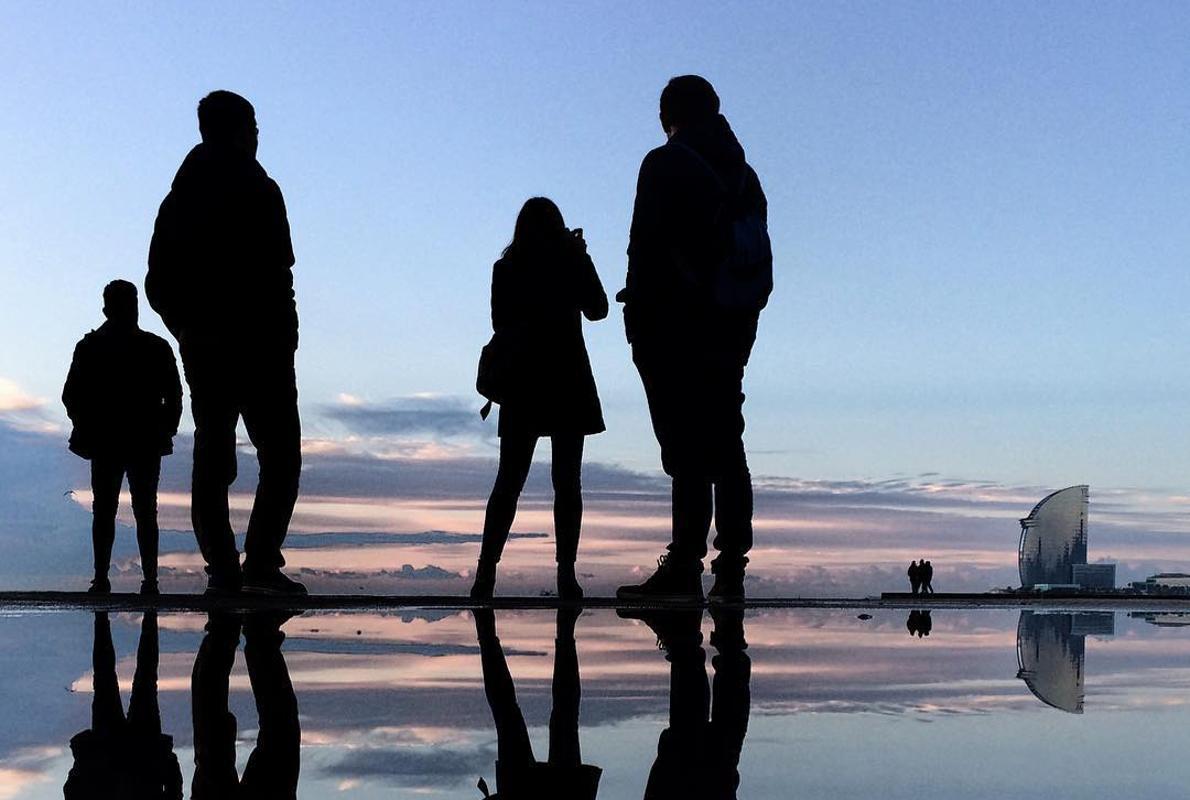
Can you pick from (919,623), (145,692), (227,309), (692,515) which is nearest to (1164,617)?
(919,623)

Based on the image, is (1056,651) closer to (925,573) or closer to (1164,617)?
(1164,617)

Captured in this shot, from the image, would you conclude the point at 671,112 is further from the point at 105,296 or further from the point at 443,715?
the point at 443,715

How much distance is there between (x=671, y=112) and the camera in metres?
7.54

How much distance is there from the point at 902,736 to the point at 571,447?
489cm

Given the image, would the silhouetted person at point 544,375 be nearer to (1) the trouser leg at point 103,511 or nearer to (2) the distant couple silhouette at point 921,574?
(1) the trouser leg at point 103,511

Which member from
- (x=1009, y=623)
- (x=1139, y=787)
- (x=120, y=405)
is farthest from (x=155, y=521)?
(x=1139, y=787)

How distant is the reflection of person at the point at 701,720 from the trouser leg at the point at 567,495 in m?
2.04

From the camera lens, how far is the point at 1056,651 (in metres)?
5.20

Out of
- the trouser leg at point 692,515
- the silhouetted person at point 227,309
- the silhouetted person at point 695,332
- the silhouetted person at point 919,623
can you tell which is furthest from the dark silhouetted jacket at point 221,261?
the silhouetted person at point 919,623

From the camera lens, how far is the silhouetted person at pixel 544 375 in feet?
25.0

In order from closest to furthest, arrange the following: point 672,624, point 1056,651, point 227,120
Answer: point 1056,651, point 672,624, point 227,120

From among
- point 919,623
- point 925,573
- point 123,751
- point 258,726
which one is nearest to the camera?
point 123,751

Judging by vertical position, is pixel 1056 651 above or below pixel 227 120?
below

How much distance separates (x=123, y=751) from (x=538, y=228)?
527 cm
